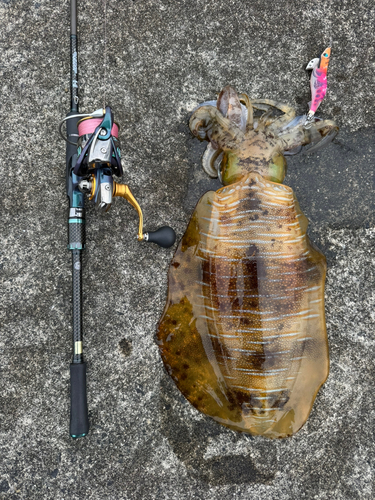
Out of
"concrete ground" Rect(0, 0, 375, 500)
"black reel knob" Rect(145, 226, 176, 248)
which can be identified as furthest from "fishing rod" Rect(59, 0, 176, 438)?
"concrete ground" Rect(0, 0, 375, 500)

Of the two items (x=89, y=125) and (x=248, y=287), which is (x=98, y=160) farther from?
(x=248, y=287)

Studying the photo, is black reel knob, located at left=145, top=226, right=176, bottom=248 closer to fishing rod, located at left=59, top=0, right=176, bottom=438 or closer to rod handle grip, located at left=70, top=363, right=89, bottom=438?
fishing rod, located at left=59, top=0, right=176, bottom=438

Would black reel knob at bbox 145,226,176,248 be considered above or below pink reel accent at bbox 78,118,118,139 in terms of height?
below

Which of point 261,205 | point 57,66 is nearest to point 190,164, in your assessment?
point 261,205

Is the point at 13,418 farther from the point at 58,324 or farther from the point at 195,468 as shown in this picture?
the point at 195,468

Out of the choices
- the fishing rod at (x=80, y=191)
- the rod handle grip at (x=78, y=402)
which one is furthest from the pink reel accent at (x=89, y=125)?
the rod handle grip at (x=78, y=402)
